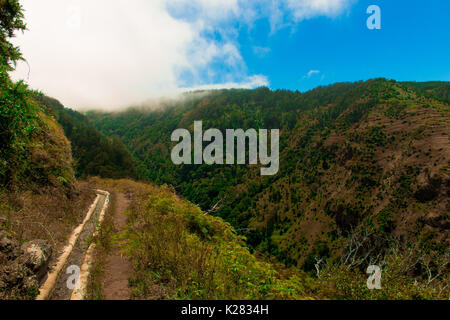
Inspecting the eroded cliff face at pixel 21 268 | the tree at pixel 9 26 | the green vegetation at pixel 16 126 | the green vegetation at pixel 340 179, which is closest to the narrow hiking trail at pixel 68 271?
the eroded cliff face at pixel 21 268

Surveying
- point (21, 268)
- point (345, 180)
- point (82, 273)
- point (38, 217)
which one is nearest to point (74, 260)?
point (82, 273)

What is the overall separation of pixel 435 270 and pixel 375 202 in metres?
29.1

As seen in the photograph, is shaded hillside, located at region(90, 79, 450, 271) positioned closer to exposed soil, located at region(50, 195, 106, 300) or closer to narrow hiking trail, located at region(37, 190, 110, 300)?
exposed soil, located at region(50, 195, 106, 300)

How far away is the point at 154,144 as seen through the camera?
590ft

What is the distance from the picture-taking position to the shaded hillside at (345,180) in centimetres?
5606

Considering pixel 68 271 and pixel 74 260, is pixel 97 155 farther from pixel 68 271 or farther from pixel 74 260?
pixel 68 271

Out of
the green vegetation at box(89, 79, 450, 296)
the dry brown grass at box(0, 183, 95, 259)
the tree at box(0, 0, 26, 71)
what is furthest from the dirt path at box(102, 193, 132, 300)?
the green vegetation at box(89, 79, 450, 296)

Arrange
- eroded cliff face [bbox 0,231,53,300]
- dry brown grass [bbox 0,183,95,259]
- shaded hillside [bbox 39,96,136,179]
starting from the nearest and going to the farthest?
eroded cliff face [bbox 0,231,53,300] → dry brown grass [bbox 0,183,95,259] → shaded hillside [bbox 39,96,136,179]

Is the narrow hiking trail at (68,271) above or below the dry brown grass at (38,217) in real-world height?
below

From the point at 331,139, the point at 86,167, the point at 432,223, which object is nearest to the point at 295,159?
the point at 331,139

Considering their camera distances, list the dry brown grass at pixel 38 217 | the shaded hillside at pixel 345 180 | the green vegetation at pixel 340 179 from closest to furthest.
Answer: the dry brown grass at pixel 38 217, the shaded hillside at pixel 345 180, the green vegetation at pixel 340 179

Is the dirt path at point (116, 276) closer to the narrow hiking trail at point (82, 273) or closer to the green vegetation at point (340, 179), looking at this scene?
the narrow hiking trail at point (82, 273)

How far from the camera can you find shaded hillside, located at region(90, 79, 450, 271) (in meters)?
56.1

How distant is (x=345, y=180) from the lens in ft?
291
